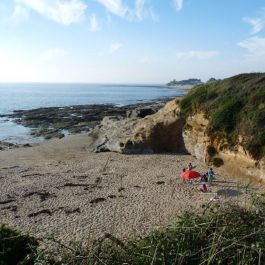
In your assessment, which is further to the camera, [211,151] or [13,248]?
[211,151]

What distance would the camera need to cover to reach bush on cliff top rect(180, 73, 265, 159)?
20875 millimetres

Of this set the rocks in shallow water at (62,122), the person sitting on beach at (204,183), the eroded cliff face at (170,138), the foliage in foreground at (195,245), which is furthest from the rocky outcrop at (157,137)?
the foliage in foreground at (195,245)

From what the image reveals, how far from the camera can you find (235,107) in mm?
23172

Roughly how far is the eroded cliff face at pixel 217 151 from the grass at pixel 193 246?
15119 mm

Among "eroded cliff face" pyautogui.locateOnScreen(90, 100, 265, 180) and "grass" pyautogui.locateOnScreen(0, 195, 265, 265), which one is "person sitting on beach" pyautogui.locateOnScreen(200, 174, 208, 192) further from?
"grass" pyautogui.locateOnScreen(0, 195, 265, 265)

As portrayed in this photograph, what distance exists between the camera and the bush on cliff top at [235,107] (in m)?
20.9

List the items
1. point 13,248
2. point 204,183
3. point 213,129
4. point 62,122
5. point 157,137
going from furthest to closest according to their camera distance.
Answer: point 62,122 < point 157,137 < point 213,129 < point 204,183 < point 13,248

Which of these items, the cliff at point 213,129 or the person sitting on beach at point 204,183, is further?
the cliff at point 213,129

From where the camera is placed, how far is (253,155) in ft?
65.8

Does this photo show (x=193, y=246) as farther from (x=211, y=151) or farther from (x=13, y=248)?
(x=211, y=151)

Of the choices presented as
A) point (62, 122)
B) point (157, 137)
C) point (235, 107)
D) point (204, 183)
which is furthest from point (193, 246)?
point (62, 122)

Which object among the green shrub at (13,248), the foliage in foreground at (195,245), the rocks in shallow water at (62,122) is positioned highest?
the foliage in foreground at (195,245)

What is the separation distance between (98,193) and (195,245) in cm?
1482

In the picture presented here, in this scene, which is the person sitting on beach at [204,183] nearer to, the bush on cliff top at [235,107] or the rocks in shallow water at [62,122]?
the bush on cliff top at [235,107]
